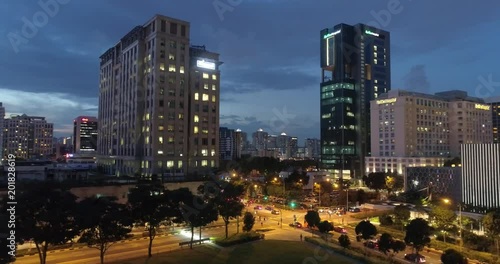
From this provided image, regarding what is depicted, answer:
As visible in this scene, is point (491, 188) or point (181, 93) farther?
point (181, 93)

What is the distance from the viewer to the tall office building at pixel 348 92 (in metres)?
138

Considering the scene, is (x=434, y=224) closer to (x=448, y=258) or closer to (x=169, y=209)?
(x=448, y=258)

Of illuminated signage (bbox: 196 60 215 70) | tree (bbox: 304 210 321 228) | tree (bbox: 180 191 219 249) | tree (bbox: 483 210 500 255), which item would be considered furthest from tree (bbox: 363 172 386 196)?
tree (bbox: 180 191 219 249)

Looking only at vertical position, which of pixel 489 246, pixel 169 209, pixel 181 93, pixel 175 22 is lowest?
pixel 489 246

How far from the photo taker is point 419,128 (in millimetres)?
122250

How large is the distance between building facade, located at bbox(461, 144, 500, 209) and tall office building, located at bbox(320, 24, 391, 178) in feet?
233

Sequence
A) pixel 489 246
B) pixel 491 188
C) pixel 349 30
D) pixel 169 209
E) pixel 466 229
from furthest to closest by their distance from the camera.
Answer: pixel 349 30, pixel 491 188, pixel 466 229, pixel 489 246, pixel 169 209

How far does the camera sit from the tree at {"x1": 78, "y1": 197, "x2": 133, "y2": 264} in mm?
33844

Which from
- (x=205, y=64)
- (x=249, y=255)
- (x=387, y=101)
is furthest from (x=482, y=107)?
(x=249, y=255)

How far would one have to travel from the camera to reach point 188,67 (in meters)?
95.4

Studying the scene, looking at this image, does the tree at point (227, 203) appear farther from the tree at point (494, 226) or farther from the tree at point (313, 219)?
the tree at point (494, 226)

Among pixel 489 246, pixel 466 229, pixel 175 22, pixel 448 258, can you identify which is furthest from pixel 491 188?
pixel 175 22

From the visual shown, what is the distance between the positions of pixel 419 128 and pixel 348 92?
28.6 m

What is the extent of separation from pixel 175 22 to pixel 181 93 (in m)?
18.0
